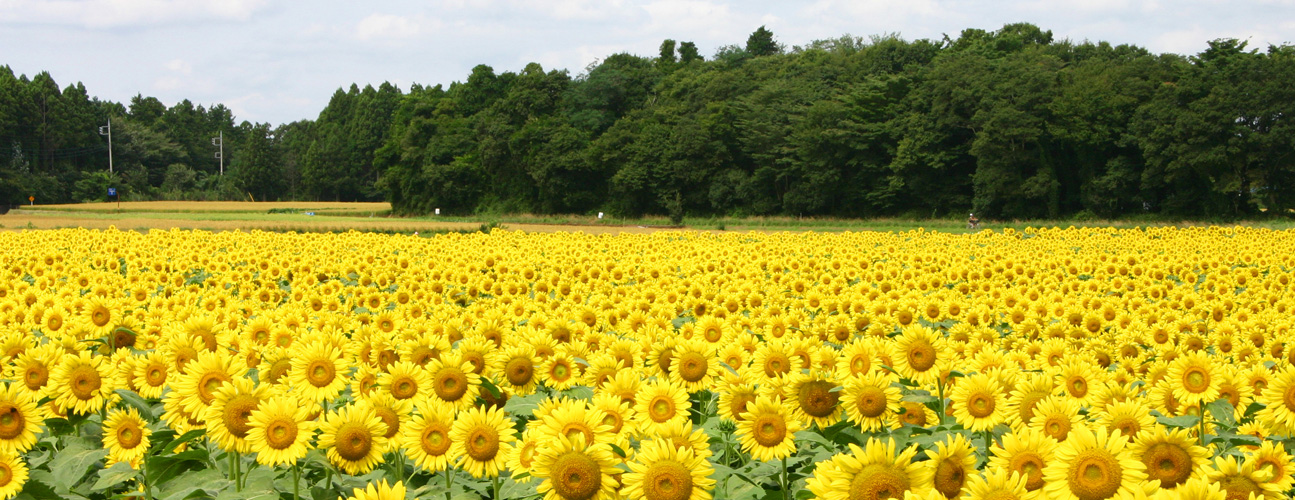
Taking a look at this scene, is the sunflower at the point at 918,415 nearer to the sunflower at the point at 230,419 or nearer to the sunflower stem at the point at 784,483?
the sunflower stem at the point at 784,483

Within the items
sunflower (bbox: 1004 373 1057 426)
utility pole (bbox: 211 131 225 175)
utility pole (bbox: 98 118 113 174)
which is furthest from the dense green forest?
sunflower (bbox: 1004 373 1057 426)

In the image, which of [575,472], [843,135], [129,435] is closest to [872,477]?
[575,472]

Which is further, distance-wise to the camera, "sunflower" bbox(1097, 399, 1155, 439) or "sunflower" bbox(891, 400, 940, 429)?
"sunflower" bbox(891, 400, 940, 429)

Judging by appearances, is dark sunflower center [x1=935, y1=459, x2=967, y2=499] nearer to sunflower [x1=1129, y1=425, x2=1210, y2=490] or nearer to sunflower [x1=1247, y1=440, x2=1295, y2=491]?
sunflower [x1=1129, y1=425, x2=1210, y2=490]

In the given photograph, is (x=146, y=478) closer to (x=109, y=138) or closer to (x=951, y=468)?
(x=951, y=468)

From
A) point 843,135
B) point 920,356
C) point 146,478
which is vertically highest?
point 843,135

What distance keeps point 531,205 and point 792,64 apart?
27010 mm

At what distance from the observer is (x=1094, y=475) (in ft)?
8.79

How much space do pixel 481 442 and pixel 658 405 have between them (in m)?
0.73

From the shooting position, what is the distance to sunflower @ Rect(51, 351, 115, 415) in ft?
13.3

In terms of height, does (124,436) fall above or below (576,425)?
below

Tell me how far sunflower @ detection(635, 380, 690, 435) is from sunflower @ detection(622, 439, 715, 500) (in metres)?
0.61

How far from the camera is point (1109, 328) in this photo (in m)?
7.83

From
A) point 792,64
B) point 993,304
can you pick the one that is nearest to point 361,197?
point 792,64
